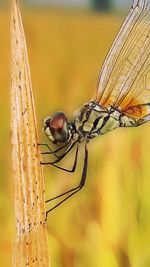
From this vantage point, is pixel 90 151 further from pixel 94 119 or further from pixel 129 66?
pixel 129 66

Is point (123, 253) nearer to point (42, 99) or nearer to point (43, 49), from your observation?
point (42, 99)

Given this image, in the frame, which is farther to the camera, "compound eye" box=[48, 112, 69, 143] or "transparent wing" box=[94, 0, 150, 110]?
"transparent wing" box=[94, 0, 150, 110]

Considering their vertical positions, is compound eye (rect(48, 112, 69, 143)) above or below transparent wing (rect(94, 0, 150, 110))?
below

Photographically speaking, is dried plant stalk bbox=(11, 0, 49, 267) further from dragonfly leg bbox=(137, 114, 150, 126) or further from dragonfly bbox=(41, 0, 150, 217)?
dragonfly leg bbox=(137, 114, 150, 126)

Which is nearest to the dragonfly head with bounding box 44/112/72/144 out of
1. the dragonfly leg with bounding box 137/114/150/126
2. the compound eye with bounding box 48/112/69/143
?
the compound eye with bounding box 48/112/69/143

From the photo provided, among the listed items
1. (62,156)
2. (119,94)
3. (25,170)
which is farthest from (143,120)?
→ (25,170)

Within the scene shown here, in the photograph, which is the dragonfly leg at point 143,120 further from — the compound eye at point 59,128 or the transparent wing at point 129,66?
the compound eye at point 59,128
